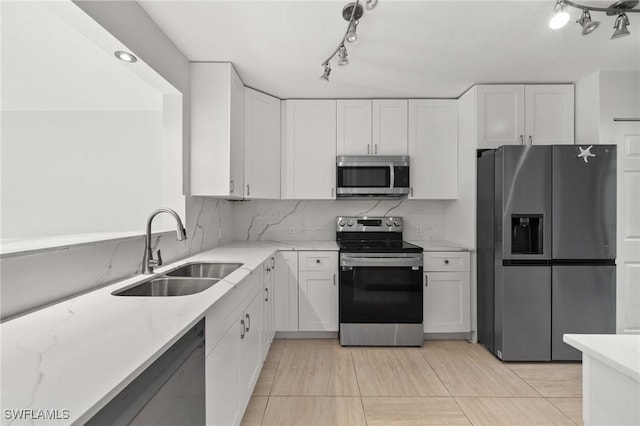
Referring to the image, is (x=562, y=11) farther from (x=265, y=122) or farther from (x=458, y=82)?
(x=265, y=122)

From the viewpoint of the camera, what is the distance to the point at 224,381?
1.44 m

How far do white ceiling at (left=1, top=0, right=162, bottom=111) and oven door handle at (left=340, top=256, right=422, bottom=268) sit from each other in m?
2.03

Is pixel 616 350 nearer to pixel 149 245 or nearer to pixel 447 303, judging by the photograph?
pixel 149 245

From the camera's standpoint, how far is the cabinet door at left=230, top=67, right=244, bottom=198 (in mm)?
2584

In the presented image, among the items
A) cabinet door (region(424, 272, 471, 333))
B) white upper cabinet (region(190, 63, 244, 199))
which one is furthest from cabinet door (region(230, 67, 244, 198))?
cabinet door (region(424, 272, 471, 333))

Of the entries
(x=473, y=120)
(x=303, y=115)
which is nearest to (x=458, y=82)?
(x=473, y=120)

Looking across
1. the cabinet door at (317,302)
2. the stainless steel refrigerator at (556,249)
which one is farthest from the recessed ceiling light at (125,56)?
the stainless steel refrigerator at (556,249)

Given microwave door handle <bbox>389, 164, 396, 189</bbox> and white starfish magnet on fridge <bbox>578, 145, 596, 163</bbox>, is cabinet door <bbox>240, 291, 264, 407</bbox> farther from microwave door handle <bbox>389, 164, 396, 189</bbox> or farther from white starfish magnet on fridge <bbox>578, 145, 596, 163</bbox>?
white starfish magnet on fridge <bbox>578, 145, 596, 163</bbox>

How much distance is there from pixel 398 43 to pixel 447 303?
7.53ft

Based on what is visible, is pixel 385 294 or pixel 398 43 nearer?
pixel 398 43

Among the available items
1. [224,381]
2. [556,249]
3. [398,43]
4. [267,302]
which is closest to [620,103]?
[556,249]

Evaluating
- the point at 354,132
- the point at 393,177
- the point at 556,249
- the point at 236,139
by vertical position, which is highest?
the point at 354,132
